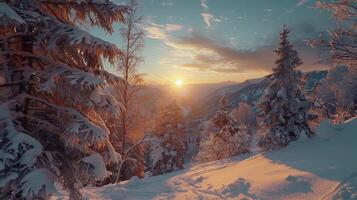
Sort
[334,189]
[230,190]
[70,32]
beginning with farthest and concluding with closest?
[230,190]
[334,189]
[70,32]

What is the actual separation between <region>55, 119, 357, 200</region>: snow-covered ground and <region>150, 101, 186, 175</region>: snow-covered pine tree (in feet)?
39.0

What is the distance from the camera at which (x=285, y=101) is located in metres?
19.8

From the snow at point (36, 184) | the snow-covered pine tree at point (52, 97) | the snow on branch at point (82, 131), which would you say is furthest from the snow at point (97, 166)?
the snow at point (36, 184)

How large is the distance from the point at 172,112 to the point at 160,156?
4027 millimetres

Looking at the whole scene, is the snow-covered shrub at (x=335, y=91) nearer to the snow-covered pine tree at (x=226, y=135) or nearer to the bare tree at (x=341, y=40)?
the snow-covered pine tree at (x=226, y=135)

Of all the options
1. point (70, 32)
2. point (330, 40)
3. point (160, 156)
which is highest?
point (330, 40)

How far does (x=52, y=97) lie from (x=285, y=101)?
639 inches

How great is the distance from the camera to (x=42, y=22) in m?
6.06

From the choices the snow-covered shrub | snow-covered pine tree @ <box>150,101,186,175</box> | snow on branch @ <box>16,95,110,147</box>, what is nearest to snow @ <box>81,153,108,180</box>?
snow on branch @ <box>16,95,110,147</box>

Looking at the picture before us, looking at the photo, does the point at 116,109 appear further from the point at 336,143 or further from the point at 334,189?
the point at 336,143

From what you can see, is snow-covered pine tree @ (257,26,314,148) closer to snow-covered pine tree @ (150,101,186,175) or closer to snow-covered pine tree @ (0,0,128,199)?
snow-covered pine tree @ (150,101,186,175)

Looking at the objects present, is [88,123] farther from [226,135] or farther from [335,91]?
[335,91]

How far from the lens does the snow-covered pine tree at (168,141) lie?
26750 mm

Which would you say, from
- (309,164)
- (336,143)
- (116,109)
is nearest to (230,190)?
(309,164)
